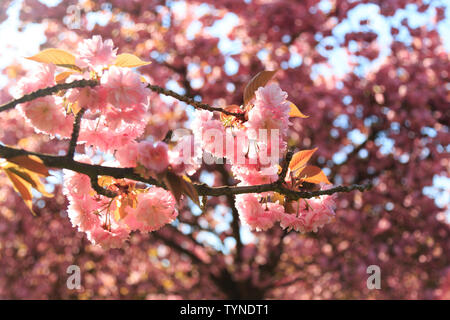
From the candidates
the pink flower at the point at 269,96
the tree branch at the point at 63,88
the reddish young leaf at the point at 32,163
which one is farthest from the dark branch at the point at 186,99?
the reddish young leaf at the point at 32,163

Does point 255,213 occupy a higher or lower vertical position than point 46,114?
lower

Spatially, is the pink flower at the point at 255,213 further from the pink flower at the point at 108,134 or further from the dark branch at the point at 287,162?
the pink flower at the point at 108,134

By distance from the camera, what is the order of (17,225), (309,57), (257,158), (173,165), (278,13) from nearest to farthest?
(173,165) < (257,158) < (278,13) < (309,57) < (17,225)

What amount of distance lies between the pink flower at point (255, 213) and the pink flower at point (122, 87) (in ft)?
1.74

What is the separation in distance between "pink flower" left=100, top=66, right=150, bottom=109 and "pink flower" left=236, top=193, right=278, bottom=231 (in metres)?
0.53

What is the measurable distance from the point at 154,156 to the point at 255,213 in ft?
1.64

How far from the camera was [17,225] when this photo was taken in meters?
7.15

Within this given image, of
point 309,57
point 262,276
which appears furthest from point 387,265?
point 309,57

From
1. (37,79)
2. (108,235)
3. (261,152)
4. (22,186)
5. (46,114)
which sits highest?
(37,79)

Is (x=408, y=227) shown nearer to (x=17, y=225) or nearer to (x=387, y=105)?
(x=387, y=105)

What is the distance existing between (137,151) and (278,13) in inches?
172

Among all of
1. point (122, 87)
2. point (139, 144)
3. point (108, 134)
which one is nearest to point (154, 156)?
point (139, 144)

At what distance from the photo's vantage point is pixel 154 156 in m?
1.10

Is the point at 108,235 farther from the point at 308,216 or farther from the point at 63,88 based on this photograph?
the point at 308,216
